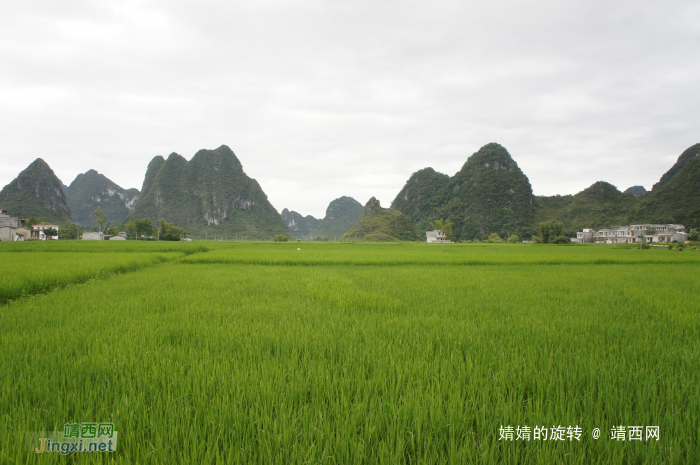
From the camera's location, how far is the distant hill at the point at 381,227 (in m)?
74.6

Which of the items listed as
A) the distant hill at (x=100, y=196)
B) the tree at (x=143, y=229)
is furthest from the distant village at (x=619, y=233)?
the distant hill at (x=100, y=196)

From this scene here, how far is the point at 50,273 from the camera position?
633 cm

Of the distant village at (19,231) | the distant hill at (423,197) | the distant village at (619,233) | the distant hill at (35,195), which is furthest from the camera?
the distant hill at (423,197)

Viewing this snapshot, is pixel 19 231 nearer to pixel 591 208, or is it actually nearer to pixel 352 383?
pixel 352 383

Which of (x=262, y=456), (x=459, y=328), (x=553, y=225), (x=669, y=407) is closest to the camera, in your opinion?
(x=262, y=456)

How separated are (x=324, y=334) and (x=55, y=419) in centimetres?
185

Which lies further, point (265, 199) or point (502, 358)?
point (265, 199)

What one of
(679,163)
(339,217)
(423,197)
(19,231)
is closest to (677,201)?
(679,163)

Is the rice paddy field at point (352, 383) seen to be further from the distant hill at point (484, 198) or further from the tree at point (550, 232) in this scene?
the distant hill at point (484, 198)

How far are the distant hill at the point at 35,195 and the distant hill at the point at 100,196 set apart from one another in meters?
45.6

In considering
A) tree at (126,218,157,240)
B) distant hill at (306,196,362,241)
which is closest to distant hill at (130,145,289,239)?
tree at (126,218,157,240)

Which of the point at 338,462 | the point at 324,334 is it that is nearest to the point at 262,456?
the point at 338,462

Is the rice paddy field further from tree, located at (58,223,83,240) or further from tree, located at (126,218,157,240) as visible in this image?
tree, located at (58,223,83,240)

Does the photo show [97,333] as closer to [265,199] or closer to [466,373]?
[466,373]
